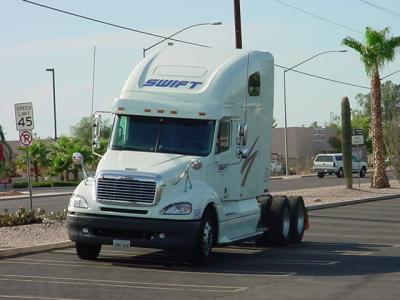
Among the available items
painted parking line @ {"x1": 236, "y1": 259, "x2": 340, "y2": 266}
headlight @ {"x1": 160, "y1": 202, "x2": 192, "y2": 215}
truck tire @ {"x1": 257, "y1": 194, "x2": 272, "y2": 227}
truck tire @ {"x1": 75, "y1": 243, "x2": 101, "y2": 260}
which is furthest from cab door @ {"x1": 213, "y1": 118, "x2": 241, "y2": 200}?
truck tire @ {"x1": 75, "y1": 243, "x2": 101, "y2": 260}

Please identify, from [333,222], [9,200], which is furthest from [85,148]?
[333,222]

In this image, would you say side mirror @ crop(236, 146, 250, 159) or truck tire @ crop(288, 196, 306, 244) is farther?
truck tire @ crop(288, 196, 306, 244)

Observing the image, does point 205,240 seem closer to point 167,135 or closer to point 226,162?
point 226,162

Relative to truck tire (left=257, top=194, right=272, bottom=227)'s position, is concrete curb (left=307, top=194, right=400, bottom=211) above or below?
below

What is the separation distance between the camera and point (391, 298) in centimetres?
1230

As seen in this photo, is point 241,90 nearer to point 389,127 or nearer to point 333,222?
point 333,222

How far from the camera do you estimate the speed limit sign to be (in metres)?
22.8

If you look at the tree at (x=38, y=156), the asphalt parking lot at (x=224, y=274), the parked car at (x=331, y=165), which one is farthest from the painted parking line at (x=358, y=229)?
the parked car at (x=331, y=165)

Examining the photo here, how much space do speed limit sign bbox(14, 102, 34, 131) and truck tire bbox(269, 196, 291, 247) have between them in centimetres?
684

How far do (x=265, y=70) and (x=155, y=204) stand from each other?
5173mm

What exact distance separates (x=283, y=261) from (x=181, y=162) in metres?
2.79

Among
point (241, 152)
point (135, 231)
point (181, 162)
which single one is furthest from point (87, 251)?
point (241, 152)

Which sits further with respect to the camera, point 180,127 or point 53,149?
point 53,149

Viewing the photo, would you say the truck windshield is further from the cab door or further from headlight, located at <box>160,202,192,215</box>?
headlight, located at <box>160,202,192,215</box>
